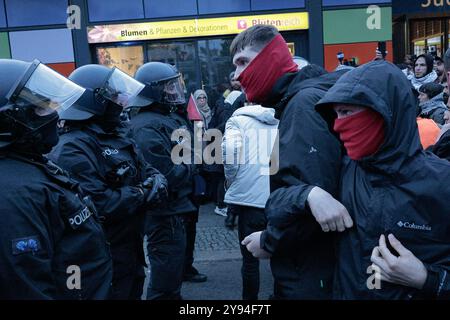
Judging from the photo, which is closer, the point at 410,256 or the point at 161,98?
the point at 410,256

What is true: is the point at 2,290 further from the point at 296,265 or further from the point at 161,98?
the point at 161,98

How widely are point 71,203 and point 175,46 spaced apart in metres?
9.19

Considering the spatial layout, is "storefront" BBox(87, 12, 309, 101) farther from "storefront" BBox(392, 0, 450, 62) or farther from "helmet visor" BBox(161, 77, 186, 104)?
"helmet visor" BBox(161, 77, 186, 104)

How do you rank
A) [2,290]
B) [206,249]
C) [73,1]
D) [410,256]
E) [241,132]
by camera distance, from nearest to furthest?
1. [410,256]
2. [2,290]
3. [241,132]
4. [206,249]
5. [73,1]

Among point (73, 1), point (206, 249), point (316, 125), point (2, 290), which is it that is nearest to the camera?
point (2, 290)

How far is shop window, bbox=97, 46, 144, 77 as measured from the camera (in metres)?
10.7

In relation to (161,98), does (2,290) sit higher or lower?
lower

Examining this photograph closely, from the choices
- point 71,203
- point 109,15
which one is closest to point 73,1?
point 109,15

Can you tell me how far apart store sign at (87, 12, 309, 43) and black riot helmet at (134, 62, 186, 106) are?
6.53 metres

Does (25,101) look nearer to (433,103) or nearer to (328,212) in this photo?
(328,212)

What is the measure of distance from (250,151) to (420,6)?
1040 cm

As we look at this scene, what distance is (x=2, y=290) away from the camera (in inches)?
65.8

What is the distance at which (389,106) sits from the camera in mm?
1638

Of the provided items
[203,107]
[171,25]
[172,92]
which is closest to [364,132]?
[172,92]
